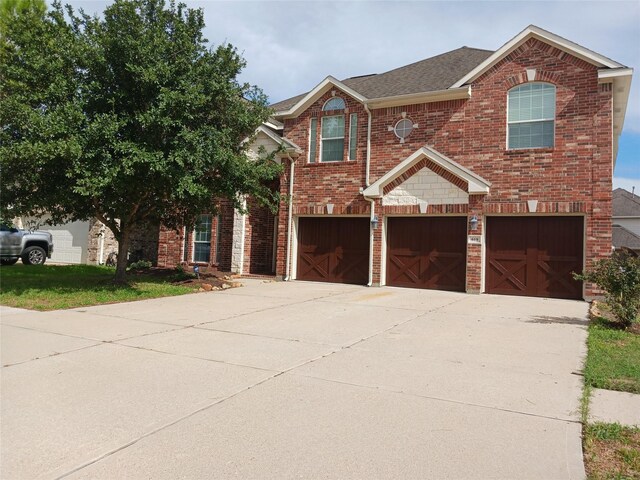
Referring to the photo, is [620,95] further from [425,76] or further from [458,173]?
[425,76]

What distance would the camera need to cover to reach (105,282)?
43.9 feet

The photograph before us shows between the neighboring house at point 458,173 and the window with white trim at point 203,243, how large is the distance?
6.51ft

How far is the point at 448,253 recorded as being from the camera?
13977mm

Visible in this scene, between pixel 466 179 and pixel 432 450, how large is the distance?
10803mm

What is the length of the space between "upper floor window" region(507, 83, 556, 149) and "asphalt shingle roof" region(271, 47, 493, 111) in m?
2.14

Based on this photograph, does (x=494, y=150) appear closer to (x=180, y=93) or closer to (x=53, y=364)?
(x=180, y=93)

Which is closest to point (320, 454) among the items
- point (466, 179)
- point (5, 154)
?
point (5, 154)

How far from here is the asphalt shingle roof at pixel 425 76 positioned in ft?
49.3

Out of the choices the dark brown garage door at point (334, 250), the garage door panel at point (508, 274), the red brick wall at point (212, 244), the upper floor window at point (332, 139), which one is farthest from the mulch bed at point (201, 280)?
the garage door panel at point (508, 274)

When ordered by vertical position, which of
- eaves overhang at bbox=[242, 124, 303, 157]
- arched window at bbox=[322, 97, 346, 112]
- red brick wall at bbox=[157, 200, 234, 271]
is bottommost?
red brick wall at bbox=[157, 200, 234, 271]

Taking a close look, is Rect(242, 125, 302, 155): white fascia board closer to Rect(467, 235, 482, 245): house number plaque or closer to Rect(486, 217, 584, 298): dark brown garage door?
Rect(467, 235, 482, 245): house number plaque

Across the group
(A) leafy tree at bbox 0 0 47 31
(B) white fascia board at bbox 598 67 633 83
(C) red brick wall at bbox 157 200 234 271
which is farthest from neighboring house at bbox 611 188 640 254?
(A) leafy tree at bbox 0 0 47 31

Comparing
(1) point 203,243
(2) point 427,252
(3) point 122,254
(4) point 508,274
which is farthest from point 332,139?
(3) point 122,254

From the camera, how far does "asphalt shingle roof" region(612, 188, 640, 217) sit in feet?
123
